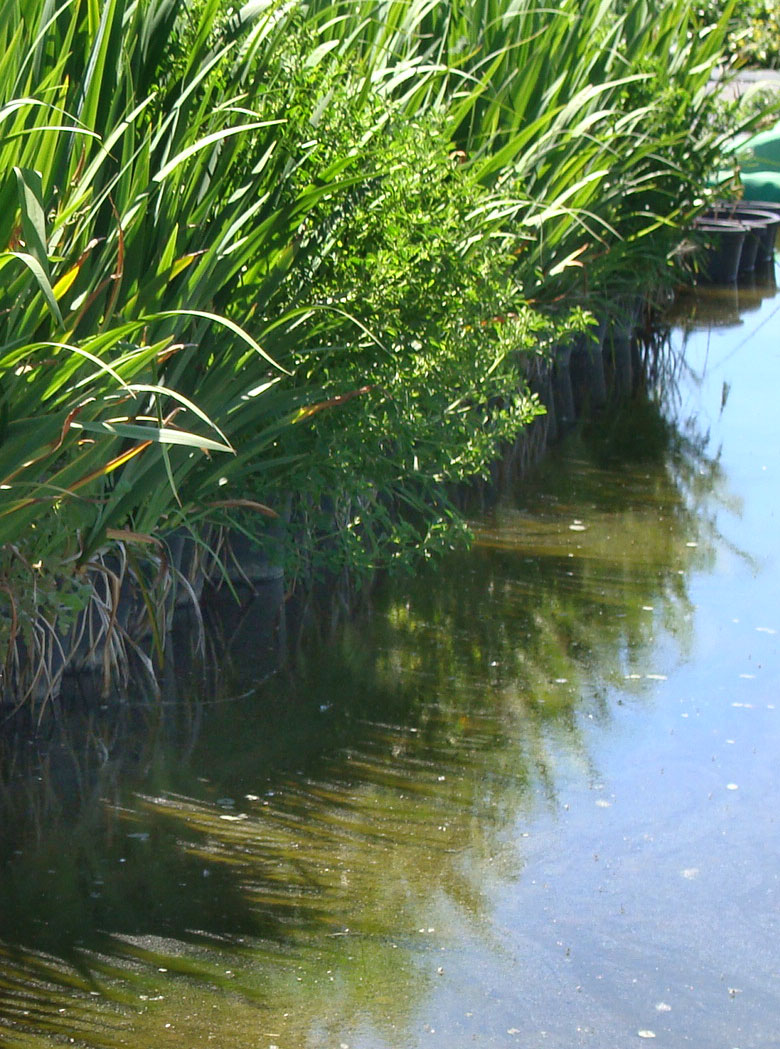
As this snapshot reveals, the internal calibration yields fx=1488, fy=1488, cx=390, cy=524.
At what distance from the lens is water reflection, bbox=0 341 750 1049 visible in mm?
2887

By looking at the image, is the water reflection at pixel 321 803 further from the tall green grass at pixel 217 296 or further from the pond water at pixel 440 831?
the tall green grass at pixel 217 296

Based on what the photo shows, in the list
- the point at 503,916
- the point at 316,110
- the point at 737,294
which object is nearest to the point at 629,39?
the point at 737,294

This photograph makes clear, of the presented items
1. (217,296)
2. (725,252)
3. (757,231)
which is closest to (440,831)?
(217,296)

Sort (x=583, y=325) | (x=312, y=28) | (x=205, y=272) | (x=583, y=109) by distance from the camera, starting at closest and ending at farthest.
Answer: (x=205, y=272) < (x=312, y=28) < (x=583, y=325) < (x=583, y=109)

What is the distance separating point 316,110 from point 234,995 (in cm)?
226

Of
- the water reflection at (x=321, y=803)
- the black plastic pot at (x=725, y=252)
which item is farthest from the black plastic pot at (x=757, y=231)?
the water reflection at (x=321, y=803)

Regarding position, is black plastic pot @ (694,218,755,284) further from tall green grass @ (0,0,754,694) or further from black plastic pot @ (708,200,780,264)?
tall green grass @ (0,0,754,694)

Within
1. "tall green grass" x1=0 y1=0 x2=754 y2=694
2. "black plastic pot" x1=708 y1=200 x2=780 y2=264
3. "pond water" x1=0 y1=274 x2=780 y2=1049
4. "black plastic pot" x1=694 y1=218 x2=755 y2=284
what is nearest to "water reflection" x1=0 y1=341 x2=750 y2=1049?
"pond water" x1=0 y1=274 x2=780 y2=1049

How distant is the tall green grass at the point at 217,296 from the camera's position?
3.16m

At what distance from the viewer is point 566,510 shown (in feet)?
19.5

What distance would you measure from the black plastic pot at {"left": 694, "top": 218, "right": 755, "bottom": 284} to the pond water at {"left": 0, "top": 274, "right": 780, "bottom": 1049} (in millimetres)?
5123

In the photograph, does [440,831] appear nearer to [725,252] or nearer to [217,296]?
[217,296]

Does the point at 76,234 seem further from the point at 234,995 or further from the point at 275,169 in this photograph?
the point at 234,995

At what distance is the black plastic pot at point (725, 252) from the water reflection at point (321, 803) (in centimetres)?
507
